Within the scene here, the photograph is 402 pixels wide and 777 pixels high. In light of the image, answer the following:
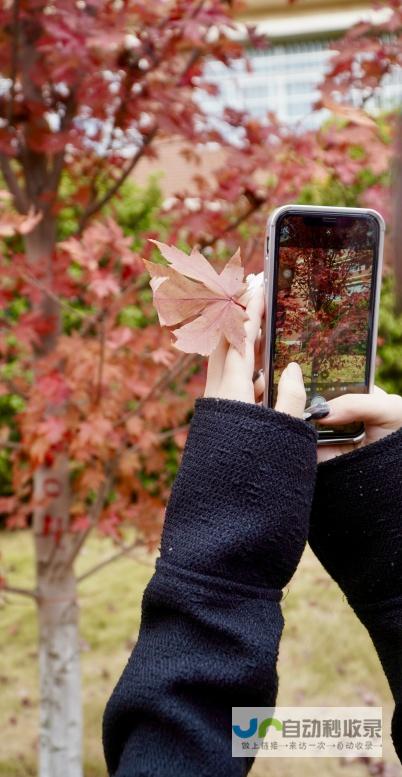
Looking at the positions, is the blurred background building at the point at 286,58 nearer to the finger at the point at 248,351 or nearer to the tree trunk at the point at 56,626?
the tree trunk at the point at 56,626

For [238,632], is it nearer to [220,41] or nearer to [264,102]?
[220,41]

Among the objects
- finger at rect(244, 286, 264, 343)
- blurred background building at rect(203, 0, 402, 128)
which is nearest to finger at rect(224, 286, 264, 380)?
finger at rect(244, 286, 264, 343)

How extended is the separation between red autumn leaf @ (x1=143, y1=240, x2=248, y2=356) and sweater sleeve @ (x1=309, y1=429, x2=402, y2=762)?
0.27 meters

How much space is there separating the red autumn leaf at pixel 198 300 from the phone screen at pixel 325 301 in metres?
0.13

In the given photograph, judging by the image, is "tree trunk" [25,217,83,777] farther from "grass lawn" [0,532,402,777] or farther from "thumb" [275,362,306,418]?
"thumb" [275,362,306,418]

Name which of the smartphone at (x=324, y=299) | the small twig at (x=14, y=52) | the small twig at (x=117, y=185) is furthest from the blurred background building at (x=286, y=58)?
the smartphone at (x=324, y=299)

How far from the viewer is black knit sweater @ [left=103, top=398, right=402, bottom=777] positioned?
81 cm

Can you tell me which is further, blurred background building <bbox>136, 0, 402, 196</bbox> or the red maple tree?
blurred background building <bbox>136, 0, 402, 196</bbox>

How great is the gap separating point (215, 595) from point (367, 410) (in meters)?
0.39

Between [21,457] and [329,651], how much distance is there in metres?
2.05

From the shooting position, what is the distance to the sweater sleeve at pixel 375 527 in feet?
3.37

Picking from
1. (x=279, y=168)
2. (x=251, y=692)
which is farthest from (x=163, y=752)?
(x=279, y=168)

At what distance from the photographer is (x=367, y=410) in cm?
108

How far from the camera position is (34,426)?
2.19m
